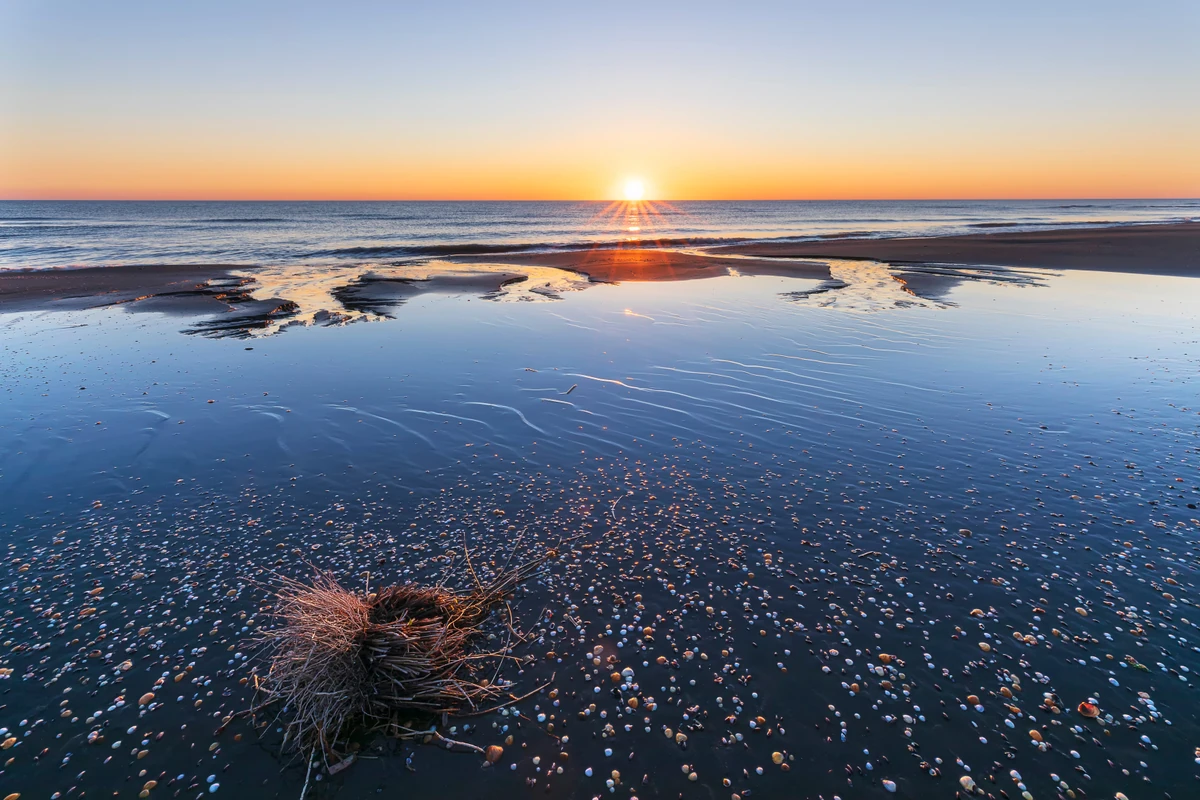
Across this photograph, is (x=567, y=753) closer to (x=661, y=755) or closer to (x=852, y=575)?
(x=661, y=755)

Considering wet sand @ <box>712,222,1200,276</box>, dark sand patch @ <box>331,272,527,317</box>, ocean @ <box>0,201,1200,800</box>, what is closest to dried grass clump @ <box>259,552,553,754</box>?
ocean @ <box>0,201,1200,800</box>

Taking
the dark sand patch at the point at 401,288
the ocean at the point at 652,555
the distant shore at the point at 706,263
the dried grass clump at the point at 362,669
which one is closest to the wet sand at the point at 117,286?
the distant shore at the point at 706,263

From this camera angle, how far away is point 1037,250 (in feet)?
162

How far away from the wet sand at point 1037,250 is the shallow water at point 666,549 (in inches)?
1117

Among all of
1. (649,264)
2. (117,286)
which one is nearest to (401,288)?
(117,286)

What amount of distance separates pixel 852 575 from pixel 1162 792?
11.9 ft

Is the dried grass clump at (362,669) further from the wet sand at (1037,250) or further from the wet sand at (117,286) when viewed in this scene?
the wet sand at (1037,250)

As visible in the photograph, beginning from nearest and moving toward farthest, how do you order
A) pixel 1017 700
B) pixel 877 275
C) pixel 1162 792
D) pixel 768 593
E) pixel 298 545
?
pixel 1162 792
pixel 1017 700
pixel 768 593
pixel 298 545
pixel 877 275

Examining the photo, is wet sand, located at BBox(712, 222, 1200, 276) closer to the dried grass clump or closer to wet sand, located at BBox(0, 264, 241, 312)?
wet sand, located at BBox(0, 264, 241, 312)

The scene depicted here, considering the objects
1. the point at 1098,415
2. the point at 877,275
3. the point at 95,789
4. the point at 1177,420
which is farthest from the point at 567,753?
the point at 877,275

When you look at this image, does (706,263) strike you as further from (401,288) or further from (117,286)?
(117,286)

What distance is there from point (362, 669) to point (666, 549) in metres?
4.78

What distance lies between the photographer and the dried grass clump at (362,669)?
20.3ft

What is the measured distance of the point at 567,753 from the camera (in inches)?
233
